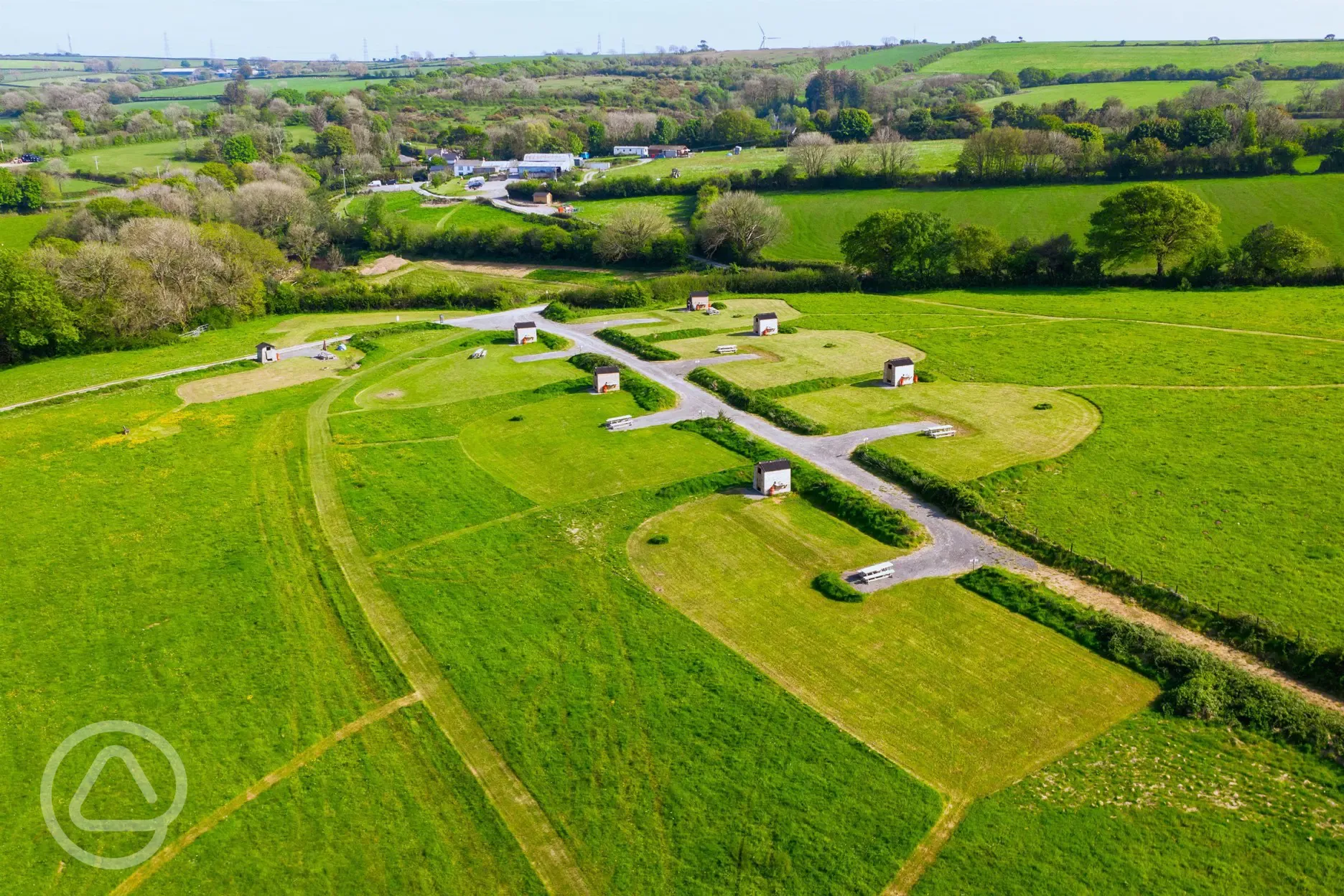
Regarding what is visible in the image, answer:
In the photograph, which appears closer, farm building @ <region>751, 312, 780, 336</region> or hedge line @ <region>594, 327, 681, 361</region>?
hedge line @ <region>594, 327, 681, 361</region>

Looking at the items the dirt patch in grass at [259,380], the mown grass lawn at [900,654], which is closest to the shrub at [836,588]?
the mown grass lawn at [900,654]

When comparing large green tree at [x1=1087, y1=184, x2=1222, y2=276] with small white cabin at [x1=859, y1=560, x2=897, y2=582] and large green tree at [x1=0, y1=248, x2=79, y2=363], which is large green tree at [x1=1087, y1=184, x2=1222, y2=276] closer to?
small white cabin at [x1=859, y1=560, x2=897, y2=582]

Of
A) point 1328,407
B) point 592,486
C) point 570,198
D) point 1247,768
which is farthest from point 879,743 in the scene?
point 570,198

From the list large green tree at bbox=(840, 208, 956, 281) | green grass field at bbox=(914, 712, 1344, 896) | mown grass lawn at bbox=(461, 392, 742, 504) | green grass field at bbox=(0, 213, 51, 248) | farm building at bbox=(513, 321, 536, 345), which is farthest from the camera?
green grass field at bbox=(0, 213, 51, 248)

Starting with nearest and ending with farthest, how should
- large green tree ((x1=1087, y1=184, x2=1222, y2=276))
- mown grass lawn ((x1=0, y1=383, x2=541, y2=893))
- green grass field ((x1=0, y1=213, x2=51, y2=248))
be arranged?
mown grass lawn ((x1=0, y1=383, x2=541, y2=893)) < large green tree ((x1=1087, y1=184, x2=1222, y2=276)) < green grass field ((x1=0, y1=213, x2=51, y2=248))

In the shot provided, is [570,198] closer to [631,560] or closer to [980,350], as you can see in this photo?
[980,350]

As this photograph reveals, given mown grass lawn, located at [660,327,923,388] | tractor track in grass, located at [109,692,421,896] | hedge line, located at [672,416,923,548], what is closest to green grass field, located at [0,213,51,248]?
mown grass lawn, located at [660,327,923,388]

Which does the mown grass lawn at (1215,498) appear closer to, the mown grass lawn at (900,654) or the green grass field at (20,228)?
the mown grass lawn at (900,654)
